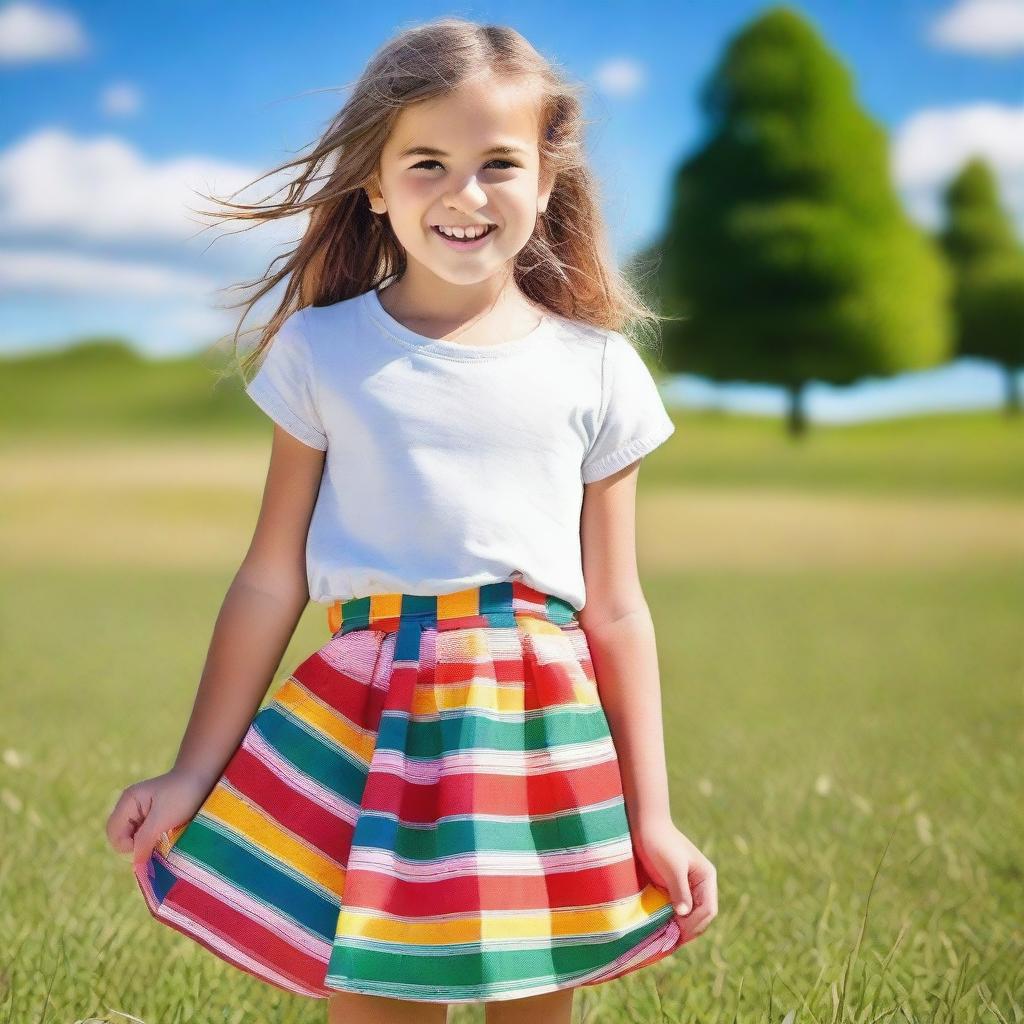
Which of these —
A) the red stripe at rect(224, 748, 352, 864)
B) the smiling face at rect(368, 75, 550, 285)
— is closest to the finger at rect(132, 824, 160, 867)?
the red stripe at rect(224, 748, 352, 864)

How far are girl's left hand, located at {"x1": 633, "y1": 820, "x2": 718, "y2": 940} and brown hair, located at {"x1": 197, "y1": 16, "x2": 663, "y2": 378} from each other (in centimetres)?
68

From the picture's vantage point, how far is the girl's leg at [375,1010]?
1.72 meters

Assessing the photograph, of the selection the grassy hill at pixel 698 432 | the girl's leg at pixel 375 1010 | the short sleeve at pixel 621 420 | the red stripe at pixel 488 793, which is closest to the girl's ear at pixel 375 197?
the short sleeve at pixel 621 420

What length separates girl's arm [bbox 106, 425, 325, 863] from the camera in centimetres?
181

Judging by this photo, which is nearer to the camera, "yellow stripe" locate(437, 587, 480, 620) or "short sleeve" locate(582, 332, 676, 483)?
"yellow stripe" locate(437, 587, 480, 620)

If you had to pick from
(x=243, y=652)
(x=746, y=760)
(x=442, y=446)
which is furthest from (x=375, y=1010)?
(x=746, y=760)

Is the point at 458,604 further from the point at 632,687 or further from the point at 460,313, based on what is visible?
the point at 460,313

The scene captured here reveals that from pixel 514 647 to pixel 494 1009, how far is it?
48 centimetres

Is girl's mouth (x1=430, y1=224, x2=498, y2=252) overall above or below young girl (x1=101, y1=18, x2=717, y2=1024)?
above

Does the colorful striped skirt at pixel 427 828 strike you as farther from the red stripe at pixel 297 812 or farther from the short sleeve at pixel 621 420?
the short sleeve at pixel 621 420

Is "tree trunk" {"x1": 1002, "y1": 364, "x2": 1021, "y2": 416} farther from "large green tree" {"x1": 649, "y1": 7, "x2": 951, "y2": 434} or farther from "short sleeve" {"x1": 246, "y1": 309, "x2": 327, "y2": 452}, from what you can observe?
"short sleeve" {"x1": 246, "y1": 309, "x2": 327, "y2": 452}

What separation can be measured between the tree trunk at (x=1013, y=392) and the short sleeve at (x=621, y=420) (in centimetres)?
2783

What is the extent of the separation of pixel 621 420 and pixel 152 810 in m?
0.75

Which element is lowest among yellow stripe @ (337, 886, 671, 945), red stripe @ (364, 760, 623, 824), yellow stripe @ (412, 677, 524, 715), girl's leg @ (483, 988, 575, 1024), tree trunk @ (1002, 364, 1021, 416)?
tree trunk @ (1002, 364, 1021, 416)
